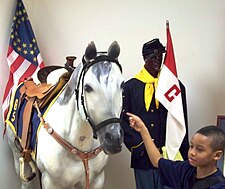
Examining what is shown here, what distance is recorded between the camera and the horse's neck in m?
1.79

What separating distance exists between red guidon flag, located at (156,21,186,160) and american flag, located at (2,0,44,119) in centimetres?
98

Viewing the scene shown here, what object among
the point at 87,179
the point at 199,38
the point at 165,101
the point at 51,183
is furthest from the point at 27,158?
the point at 199,38

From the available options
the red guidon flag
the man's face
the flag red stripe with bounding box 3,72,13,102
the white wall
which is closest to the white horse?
the red guidon flag

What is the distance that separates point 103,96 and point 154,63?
29.0 inches

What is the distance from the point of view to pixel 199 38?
2.57 meters

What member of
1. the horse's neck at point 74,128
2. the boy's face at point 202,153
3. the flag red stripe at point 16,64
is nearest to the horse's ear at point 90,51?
the horse's neck at point 74,128

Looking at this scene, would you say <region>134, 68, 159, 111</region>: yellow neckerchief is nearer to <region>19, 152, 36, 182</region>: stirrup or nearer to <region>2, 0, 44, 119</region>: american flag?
<region>19, 152, 36, 182</region>: stirrup

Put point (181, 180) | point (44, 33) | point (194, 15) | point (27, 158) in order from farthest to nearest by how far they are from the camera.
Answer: point (44, 33) → point (194, 15) → point (27, 158) → point (181, 180)

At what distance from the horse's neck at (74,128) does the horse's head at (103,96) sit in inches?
6.0

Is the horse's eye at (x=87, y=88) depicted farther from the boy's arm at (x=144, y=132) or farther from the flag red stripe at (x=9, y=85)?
Result: the flag red stripe at (x=9, y=85)

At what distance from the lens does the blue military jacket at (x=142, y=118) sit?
2.20 metres

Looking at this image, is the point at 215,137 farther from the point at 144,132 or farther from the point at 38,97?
the point at 38,97

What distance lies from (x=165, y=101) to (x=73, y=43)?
38.2 inches

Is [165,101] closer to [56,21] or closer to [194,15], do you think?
[194,15]
